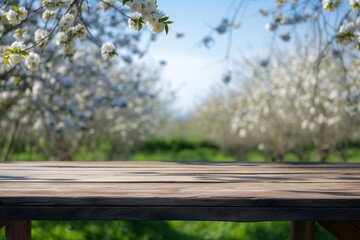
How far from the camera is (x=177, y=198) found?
166cm

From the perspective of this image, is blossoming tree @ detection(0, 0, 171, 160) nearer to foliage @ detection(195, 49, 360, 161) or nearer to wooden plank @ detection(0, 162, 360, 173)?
wooden plank @ detection(0, 162, 360, 173)

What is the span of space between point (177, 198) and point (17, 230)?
26.8 inches

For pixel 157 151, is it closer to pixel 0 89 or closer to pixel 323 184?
pixel 0 89

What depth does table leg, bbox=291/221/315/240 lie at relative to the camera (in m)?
2.19

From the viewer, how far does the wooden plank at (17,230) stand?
1957mm

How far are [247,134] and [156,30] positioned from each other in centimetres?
741

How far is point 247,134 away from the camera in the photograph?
31.0ft

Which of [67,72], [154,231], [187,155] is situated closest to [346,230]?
[154,231]

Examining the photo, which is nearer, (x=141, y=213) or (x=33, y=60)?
(x=141, y=213)

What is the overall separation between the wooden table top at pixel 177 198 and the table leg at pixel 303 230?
208 millimetres

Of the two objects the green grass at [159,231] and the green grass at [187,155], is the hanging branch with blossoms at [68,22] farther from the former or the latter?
the green grass at [187,155]

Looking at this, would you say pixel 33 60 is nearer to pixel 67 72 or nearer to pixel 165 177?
pixel 165 177

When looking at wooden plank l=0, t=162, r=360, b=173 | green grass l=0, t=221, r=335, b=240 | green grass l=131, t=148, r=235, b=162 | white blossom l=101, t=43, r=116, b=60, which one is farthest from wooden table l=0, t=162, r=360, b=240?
green grass l=131, t=148, r=235, b=162

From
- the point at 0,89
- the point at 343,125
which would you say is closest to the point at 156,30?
the point at 0,89
